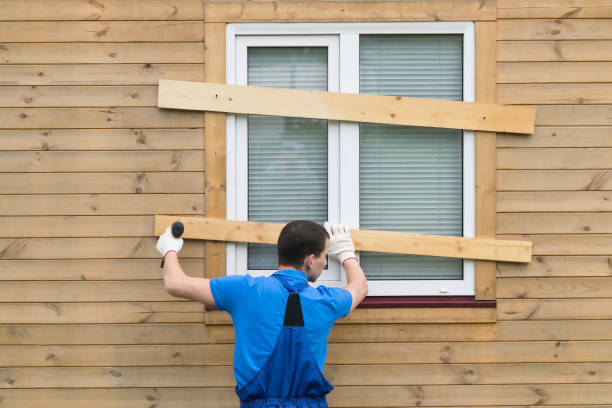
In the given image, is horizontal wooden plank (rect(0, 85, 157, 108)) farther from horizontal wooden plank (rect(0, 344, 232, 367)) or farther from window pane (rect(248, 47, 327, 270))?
horizontal wooden plank (rect(0, 344, 232, 367))

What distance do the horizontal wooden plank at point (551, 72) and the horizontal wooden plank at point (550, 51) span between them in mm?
28

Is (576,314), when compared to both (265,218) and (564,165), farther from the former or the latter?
(265,218)

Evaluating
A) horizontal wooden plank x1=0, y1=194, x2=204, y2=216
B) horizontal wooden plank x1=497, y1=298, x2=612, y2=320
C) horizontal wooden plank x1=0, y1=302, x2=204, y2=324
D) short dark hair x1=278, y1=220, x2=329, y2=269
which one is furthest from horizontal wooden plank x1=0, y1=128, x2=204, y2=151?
horizontal wooden plank x1=497, y1=298, x2=612, y2=320

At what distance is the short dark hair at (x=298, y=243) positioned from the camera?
2816 mm

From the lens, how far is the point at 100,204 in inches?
140

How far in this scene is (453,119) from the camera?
354cm

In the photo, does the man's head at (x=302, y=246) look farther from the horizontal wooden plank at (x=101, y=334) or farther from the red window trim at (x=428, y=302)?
the horizontal wooden plank at (x=101, y=334)

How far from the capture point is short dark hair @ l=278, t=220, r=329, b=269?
2816 millimetres

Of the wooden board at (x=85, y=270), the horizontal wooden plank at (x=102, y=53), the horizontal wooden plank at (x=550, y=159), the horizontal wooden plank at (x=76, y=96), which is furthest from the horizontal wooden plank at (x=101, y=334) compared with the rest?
the horizontal wooden plank at (x=550, y=159)

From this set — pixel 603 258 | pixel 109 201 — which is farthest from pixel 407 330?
pixel 109 201

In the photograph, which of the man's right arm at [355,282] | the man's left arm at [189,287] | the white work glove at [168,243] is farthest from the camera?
the white work glove at [168,243]

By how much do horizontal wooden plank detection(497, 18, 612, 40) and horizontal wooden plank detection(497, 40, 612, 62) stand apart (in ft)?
0.10

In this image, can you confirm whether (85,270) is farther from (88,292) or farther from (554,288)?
(554,288)

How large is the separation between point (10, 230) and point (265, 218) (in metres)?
1.42
